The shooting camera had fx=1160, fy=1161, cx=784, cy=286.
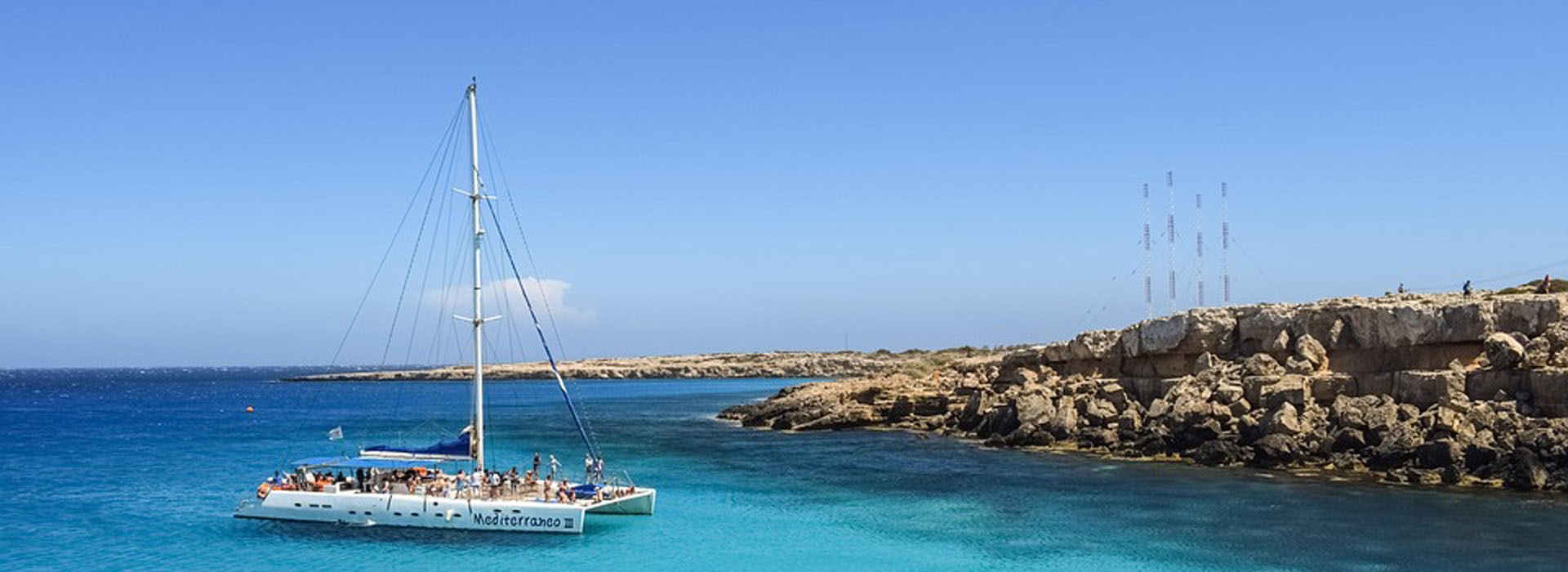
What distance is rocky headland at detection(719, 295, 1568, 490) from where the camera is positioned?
133 feet

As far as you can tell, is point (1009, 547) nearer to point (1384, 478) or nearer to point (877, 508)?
point (877, 508)

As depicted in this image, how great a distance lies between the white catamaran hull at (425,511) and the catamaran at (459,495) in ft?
0.08

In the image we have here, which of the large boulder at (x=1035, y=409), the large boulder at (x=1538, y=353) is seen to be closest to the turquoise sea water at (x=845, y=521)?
the large boulder at (x=1035, y=409)

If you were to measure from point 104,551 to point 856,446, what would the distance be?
3567cm

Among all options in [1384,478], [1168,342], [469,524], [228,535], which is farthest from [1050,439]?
[228,535]

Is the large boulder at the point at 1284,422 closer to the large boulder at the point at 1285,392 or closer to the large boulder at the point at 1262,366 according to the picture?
the large boulder at the point at 1285,392

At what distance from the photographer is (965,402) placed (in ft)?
228

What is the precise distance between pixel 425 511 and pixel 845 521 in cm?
1256

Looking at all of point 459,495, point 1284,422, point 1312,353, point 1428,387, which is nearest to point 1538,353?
point 1428,387

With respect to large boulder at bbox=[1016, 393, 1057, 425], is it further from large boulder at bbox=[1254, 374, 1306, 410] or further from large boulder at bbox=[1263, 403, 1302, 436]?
large boulder at bbox=[1263, 403, 1302, 436]

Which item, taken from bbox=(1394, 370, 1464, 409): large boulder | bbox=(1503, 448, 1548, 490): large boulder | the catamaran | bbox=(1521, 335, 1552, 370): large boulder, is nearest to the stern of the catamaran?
the catamaran

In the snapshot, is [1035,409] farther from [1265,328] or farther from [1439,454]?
[1439,454]

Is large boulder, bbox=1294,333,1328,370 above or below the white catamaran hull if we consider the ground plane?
above

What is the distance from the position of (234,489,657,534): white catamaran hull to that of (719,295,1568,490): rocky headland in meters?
26.3
